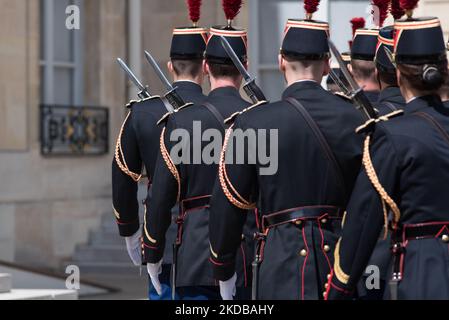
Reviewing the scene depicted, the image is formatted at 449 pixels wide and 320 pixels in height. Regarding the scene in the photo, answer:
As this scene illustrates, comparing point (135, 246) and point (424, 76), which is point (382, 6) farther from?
point (135, 246)

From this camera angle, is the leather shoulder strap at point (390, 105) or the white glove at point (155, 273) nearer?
the leather shoulder strap at point (390, 105)

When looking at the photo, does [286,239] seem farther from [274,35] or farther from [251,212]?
[274,35]

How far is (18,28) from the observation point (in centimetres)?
1476

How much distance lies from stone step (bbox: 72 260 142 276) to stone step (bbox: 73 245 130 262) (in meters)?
0.10

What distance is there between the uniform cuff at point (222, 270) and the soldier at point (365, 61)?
4.95 ft

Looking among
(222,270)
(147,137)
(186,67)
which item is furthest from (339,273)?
(147,137)

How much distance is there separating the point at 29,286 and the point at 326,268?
23.5 feet

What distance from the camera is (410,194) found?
15.8 ft

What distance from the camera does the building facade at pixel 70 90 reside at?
48.4 ft

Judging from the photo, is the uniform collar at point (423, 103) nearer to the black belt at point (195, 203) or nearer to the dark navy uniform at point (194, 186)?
the dark navy uniform at point (194, 186)

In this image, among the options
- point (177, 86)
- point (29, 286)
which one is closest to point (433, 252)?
point (177, 86)

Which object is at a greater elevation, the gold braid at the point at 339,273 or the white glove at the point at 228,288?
the gold braid at the point at 339,273

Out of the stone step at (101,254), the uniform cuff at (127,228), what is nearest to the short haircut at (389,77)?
the uniform cuff at (127,228)

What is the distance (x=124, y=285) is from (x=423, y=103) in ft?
30.1
